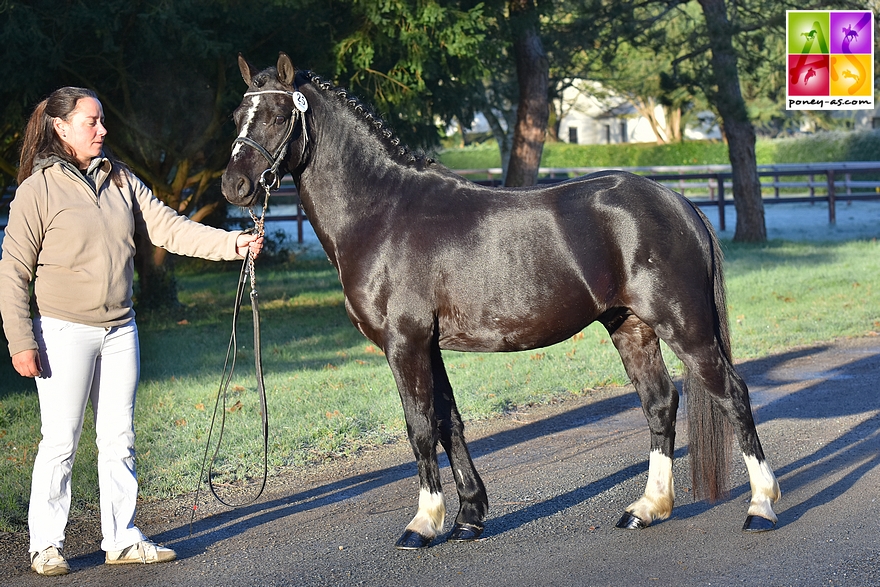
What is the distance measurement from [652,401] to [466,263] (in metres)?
1.37

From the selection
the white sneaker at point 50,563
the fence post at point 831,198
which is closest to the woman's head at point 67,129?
the white sneaker at point 50,563

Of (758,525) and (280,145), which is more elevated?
(280,145)

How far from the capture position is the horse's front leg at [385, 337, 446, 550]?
457cm

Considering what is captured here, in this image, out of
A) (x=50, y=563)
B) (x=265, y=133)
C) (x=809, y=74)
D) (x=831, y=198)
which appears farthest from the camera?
(x=831, y=198)

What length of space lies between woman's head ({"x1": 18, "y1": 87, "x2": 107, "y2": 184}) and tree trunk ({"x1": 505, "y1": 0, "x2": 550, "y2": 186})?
438 inches

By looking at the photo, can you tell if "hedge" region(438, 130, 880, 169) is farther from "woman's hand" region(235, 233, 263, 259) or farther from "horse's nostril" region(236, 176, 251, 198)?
"horse's nostril" region(236, 176, 251, 198)

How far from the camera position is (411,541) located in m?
4.49

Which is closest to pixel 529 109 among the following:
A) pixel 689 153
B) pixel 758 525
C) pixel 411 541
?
pixel 758 525

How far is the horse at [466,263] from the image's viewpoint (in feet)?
15.0

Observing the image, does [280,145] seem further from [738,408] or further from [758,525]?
[758,525]

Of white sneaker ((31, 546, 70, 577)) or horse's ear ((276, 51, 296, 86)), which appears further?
horse's ear ((276, 51, 296, 86))

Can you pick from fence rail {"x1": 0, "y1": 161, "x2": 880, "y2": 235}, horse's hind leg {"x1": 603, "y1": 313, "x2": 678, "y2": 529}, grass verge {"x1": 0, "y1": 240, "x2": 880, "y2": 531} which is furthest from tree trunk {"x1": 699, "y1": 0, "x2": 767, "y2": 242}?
horse's hind leg {"x1": 603, "y1": 313, "x2": 678, "y2": 529}

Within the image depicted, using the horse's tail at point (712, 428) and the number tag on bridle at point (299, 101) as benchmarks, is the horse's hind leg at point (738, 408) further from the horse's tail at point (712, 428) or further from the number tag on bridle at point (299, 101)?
the number tag on bridle at point (299, 101)

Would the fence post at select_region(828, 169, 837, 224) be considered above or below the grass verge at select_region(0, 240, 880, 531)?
above
